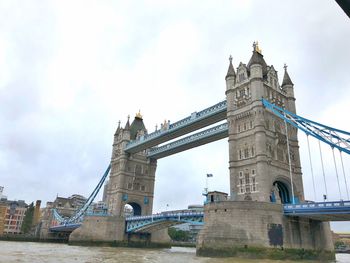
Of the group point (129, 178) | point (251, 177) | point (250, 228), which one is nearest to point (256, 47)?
point (251, 177)

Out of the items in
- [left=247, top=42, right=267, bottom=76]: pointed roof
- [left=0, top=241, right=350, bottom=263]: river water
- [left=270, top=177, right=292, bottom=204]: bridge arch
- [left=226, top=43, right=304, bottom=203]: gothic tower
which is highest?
[left=247, top=42, right=267, bottom=76]: pointed roof

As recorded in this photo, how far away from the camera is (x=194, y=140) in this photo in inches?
1897

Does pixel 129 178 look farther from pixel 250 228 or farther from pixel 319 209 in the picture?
pixel 319 209

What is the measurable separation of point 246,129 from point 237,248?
14196mm

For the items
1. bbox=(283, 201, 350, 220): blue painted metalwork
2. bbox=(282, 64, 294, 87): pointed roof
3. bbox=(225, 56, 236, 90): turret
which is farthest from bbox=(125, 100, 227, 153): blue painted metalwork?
bbox=(283, 201, 350, 220): blue painted metalwork

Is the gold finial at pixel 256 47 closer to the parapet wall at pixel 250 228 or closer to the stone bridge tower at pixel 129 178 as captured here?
the parapet wall at pixel 250 228

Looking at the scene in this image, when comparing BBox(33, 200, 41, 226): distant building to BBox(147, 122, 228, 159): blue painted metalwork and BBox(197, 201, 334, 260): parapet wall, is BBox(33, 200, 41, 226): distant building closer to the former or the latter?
BBox(147, 122, 228, 159): blue painted metalwork

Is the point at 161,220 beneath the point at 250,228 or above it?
above

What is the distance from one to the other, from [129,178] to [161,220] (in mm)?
16910

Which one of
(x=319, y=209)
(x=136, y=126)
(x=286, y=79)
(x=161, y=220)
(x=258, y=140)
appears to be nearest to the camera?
(x=319, y=209)

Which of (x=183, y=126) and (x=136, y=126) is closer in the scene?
(x=183, y=126)

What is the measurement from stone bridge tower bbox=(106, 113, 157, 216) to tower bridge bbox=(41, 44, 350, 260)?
22cm

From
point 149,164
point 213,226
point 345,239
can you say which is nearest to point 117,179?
point 149,164

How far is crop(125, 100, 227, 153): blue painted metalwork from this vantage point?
42.9 m
